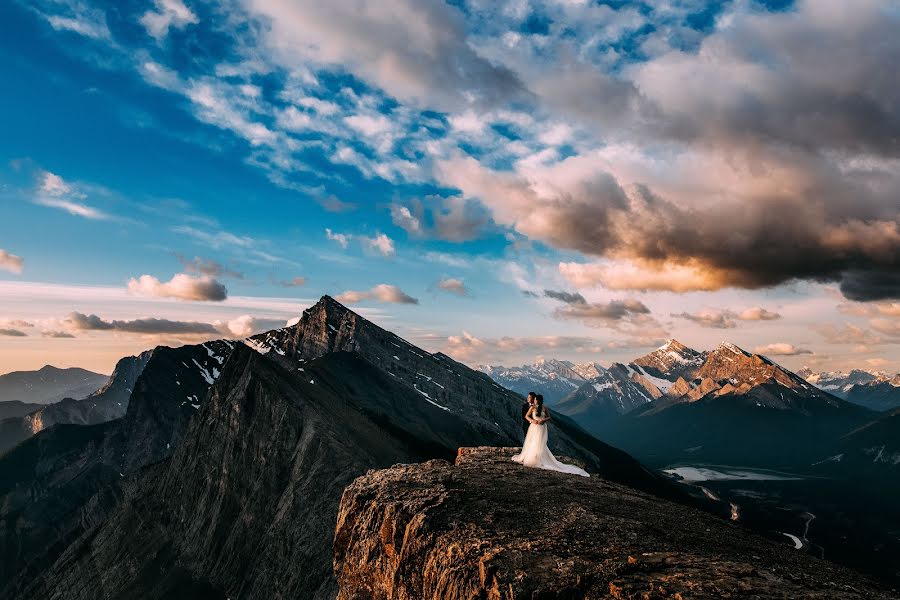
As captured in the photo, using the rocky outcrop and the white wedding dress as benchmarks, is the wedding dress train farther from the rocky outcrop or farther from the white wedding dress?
the rocky outcrop

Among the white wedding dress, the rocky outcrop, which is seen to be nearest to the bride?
the white wedding dress

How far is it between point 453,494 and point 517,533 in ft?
15.9

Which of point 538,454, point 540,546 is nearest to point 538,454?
point 538,454

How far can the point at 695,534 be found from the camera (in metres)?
21.6

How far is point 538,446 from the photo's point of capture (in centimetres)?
3306

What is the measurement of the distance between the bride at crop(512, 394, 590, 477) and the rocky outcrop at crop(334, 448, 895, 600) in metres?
2.25

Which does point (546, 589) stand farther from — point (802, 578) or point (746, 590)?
point (802, 578)

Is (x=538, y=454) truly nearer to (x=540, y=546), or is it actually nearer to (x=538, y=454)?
(x=538, y=454)

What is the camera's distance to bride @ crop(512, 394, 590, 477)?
32.8m

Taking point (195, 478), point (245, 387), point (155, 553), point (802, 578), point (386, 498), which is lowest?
point (155, 553)

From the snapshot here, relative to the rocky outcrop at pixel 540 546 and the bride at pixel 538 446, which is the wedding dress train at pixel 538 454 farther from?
the rocky outcrop at pixel 540 546

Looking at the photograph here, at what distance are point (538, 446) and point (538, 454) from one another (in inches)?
20.8

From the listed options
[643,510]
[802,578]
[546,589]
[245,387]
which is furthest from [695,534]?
[245,387]

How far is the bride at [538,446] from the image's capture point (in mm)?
32781
